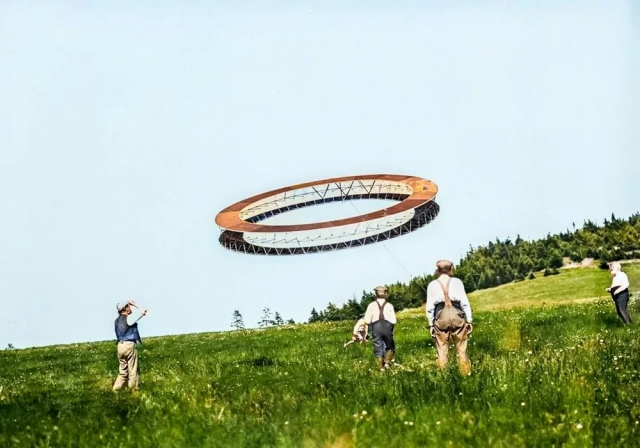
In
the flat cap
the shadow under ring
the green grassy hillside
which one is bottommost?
the green grassy hillside

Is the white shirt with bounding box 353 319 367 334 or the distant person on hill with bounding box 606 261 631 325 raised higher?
the white shirt with bounding box 353 319 367 334

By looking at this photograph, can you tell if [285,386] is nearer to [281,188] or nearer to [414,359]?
[414,359]

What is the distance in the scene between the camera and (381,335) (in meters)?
18.3

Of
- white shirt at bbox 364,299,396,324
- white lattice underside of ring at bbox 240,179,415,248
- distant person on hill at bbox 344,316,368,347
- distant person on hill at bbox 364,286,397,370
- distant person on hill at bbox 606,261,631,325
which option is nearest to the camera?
distant person on hill at bbox 364,286,397,370

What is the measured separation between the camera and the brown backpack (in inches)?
620

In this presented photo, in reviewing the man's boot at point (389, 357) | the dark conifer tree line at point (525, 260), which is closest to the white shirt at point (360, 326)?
the man's boot at point (389, 357)

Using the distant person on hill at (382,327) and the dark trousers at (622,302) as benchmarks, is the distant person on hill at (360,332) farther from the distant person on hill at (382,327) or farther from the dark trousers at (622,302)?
the dark trousers at (622,302)

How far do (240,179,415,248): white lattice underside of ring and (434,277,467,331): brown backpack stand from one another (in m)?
A: 39.6

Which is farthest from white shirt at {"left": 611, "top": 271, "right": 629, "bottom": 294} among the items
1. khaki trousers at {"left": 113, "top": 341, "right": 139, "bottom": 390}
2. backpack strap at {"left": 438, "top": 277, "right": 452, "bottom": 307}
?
khaki trousers at {"left": 113, "top": 341, "right": 139, "bottom": 390}

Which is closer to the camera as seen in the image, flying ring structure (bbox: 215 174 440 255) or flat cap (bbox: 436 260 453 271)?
flat cap (bbox: 436 260 453 271)

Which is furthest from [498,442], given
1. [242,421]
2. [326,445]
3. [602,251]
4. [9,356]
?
[602,251]

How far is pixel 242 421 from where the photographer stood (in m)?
11.1

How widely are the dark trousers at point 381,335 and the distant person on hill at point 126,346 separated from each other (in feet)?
15.8

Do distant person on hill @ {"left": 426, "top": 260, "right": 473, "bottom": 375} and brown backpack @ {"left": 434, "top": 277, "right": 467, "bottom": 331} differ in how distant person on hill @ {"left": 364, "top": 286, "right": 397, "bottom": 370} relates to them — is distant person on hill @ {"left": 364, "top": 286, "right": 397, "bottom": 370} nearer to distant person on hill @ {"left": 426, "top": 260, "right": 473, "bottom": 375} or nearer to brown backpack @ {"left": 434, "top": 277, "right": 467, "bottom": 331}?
distant person on hill @ {"left": 426, "top": 260, "right": 473, "bottom": 375}
